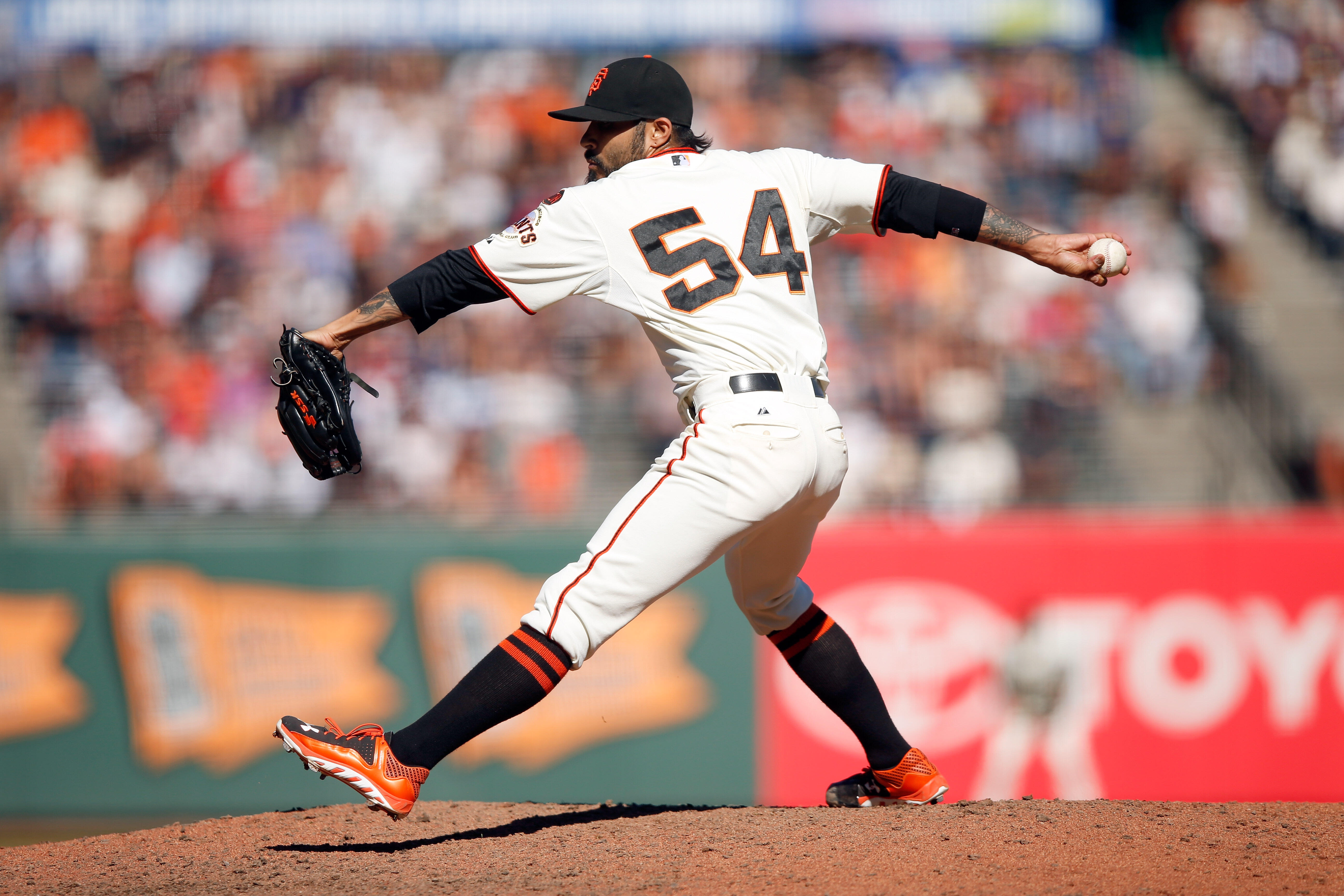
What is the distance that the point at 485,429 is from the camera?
816 cm

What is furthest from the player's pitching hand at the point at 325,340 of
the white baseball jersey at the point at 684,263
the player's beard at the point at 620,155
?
the player's beard at the point at 620,155

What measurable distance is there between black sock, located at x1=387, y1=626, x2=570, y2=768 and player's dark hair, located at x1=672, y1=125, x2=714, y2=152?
136cm

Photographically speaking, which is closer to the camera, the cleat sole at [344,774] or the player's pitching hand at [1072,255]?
the cleat sole at [344,774]

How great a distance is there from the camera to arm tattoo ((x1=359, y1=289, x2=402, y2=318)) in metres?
3.25

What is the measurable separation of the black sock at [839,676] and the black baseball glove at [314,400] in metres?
1.37

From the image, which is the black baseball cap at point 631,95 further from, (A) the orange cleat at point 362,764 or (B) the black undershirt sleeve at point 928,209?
(A) the orange cleat at point 362,764

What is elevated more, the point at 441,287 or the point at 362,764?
the point at 441,287

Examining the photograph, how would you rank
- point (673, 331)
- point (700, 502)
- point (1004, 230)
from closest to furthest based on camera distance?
1. point (700, 502)
2. point (673, 331)
3. point (1004, 230)

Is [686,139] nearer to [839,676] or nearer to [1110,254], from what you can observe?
[1110,254]

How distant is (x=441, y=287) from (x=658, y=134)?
73 cm

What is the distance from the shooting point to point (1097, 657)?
6953mm

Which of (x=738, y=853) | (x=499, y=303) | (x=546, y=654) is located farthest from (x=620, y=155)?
(x=499, y=303)

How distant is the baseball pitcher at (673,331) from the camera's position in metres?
3.17

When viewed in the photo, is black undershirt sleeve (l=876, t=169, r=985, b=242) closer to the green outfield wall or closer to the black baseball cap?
the black baseball cap
